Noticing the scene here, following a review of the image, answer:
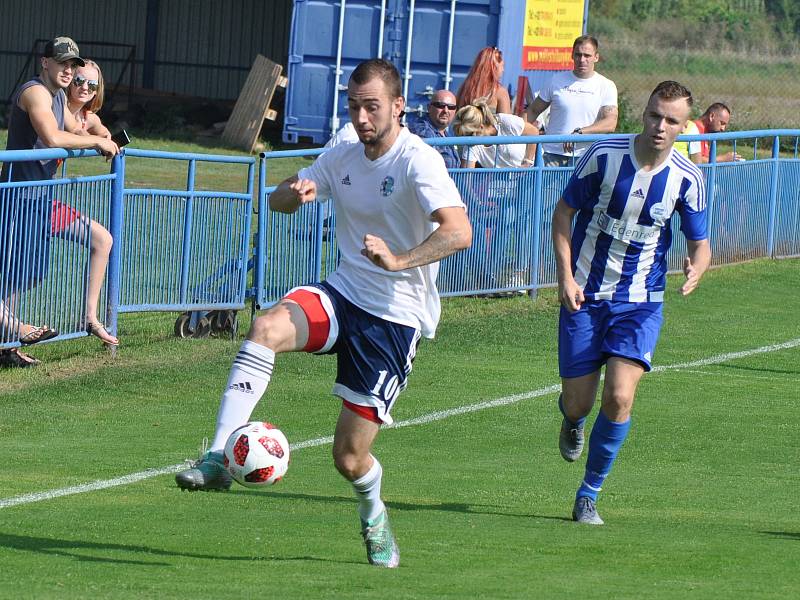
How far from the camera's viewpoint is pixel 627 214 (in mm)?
7273

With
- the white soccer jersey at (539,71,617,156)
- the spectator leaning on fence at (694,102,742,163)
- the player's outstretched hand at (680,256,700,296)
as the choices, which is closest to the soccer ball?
the player's outstretched hand at (680,256,700,296)

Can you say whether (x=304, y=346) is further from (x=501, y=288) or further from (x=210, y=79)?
(x=210, y=79)

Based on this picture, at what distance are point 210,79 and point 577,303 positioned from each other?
27.5 m

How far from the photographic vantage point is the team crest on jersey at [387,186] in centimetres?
597

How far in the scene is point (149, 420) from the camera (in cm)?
945

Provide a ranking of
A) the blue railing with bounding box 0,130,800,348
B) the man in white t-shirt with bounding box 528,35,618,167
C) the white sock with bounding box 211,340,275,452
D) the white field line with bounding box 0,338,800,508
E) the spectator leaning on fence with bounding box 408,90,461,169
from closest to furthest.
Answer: the white sock with bounding box 211,340,275,452
the white field line with bounding box 0,338,800,508
the blue railing with bounding box 0,130,800,348
the spectator leaning on fence with bounding box 408,90,461,169
the man in white t-shirt with bounding box 528,35,618,167

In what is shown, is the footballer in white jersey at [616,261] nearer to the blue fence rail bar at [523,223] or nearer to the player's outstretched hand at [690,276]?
the player's outstretched hand at [690,276]

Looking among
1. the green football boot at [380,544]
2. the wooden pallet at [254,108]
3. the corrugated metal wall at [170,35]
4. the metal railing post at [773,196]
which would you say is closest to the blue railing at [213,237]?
the metal railing post at [773,196]

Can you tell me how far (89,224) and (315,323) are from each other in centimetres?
473

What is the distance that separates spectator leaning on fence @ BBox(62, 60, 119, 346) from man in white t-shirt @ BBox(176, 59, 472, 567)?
4232 millimetres

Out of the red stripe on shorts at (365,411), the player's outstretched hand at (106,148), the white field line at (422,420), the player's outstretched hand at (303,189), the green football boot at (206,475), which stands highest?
the player's outstretched hand at (303,189)

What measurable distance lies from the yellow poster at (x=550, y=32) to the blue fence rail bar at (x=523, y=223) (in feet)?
20.1

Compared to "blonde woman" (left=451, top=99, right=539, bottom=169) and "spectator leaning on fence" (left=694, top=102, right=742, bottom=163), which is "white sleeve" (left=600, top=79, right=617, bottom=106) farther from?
"spectator leaning on fence" (left=694, top=102, right=742, bottom=163)

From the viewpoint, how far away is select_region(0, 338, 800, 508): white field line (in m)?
7.36
